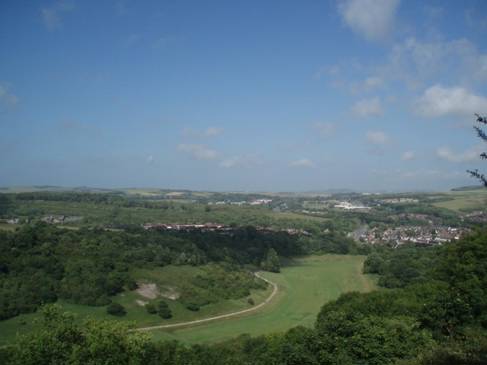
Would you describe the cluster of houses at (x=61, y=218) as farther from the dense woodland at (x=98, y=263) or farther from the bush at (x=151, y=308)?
the bush at (x=151, y=308)

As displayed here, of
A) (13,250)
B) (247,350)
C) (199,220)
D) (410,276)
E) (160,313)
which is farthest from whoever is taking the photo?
(199,220)

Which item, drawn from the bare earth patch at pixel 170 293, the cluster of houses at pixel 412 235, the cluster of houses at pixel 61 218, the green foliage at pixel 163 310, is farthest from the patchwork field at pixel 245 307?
the cluster of houses at pixel 61 218

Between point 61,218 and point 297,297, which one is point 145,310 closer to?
point 297,297

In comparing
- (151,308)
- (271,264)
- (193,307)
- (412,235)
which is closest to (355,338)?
(193,307)

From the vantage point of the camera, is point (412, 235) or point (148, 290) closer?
point (148, 290)

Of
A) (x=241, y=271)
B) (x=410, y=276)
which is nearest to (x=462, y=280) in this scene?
(x=410, y=276)

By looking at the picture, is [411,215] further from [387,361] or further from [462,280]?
[387,361]
